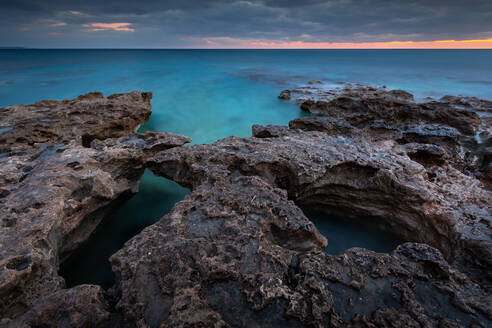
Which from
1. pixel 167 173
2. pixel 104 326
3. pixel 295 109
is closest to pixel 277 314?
pixel 104 326

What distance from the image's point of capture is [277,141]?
5.03 metres

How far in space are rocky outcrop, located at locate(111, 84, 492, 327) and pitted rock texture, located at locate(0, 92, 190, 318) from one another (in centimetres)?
88

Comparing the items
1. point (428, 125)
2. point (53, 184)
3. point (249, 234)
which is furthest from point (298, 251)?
point (428, 125)

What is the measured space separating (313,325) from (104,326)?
1707mm

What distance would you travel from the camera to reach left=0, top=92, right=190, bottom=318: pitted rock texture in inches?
98.5

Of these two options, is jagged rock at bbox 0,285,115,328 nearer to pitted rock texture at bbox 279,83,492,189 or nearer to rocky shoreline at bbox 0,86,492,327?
rocky shoreline at bbox 0,86,492,327

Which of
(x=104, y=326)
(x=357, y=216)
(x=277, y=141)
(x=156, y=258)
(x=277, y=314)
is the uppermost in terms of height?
(x=277, y=141)

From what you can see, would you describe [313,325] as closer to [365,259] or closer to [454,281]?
[365,259]

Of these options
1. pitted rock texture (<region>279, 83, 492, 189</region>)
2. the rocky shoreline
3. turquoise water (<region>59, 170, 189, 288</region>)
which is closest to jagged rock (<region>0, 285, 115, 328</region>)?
the rocky shoreline

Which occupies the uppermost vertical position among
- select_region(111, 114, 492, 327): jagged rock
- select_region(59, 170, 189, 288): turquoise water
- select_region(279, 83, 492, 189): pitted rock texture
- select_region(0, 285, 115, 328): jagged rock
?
select_region(279, 83, 492, 189): pitted rock texture

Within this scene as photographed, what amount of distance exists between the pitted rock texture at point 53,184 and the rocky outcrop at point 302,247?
0.88 meters

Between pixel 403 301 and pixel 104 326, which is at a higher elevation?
pixel 403 301

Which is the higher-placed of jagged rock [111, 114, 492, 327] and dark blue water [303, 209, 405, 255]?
jagged rock [111, 114, 492, 327]

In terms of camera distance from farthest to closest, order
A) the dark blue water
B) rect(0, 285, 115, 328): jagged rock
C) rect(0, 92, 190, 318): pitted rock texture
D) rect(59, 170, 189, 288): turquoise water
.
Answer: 1. the dark blue water
2. rect(59, 170, 189, 288): turquoise water
3. rect(0, 92, 190, 318): pitted rock texture
4. rect(0, 285, 115, 328): jagged rock
